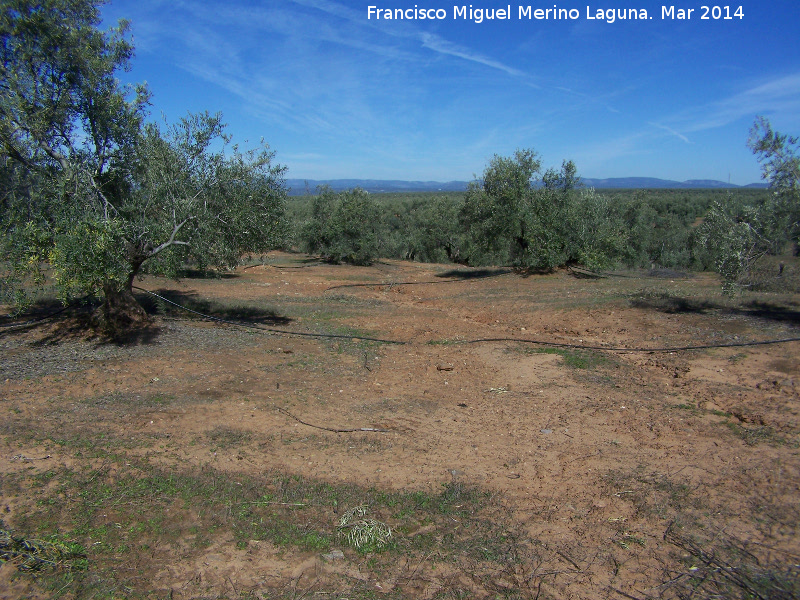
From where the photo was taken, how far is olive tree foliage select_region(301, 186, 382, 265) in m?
27.9

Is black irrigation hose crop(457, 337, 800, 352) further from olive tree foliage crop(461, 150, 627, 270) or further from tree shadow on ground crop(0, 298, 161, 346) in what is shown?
olive tree foliage crop(461, 150, 627, 270)

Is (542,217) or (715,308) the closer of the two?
(715,308)

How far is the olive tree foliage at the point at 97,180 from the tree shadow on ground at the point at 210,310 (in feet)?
7.26

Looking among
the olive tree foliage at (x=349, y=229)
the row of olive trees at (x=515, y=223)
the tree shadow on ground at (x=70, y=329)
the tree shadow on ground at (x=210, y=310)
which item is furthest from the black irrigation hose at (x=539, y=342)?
the olive tree foliage at (x=349, y=229)

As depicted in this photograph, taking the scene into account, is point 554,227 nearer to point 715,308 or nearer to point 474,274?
point 474,274

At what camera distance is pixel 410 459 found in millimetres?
6766

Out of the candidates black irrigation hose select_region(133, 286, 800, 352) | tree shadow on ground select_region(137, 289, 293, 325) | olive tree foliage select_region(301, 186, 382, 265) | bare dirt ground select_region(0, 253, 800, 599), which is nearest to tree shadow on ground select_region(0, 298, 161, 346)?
bare dirt ground select_region(0, 253, 800, 599)

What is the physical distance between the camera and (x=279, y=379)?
9461 millimetres

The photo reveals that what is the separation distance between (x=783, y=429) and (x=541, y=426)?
3.32 meters

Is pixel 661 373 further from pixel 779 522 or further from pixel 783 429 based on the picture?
pixel 779 522

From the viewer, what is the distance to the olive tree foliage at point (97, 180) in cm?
924

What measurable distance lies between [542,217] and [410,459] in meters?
17.0

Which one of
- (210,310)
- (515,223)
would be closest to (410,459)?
(210,310)

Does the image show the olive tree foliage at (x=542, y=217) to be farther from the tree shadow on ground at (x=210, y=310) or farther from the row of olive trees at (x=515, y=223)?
the tree shadow on ground at (x=210, y=310)
